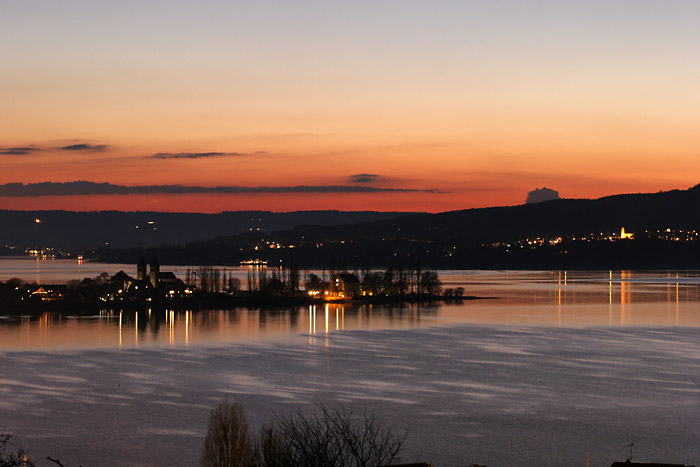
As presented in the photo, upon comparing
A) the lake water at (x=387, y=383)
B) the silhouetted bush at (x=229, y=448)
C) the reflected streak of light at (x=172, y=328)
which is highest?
the silhouetted bush at (x=229, y=448)

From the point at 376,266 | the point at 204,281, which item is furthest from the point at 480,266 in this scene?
the point at 204,281

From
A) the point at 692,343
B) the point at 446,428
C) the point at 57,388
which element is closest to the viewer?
the point at 446,428

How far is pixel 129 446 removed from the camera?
1762 cm

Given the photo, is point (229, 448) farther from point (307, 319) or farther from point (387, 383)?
point (307, 319)

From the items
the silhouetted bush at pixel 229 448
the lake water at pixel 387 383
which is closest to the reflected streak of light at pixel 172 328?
the lake water at pixel 387 383

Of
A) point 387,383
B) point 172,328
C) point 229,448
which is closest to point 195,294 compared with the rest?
point 172,328

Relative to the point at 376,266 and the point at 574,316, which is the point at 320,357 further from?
the point at 376,266

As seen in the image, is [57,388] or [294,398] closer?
[294,398]

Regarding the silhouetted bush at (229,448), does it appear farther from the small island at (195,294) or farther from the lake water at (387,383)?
the small island at (195,294)

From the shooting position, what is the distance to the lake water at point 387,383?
1770cm

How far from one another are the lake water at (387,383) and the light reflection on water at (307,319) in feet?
0.75

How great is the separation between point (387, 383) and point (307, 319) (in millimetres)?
23913

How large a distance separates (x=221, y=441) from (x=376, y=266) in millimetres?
124305

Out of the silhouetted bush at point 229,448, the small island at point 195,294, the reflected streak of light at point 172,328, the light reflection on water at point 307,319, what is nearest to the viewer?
the silhouetted bush at point 229,448
